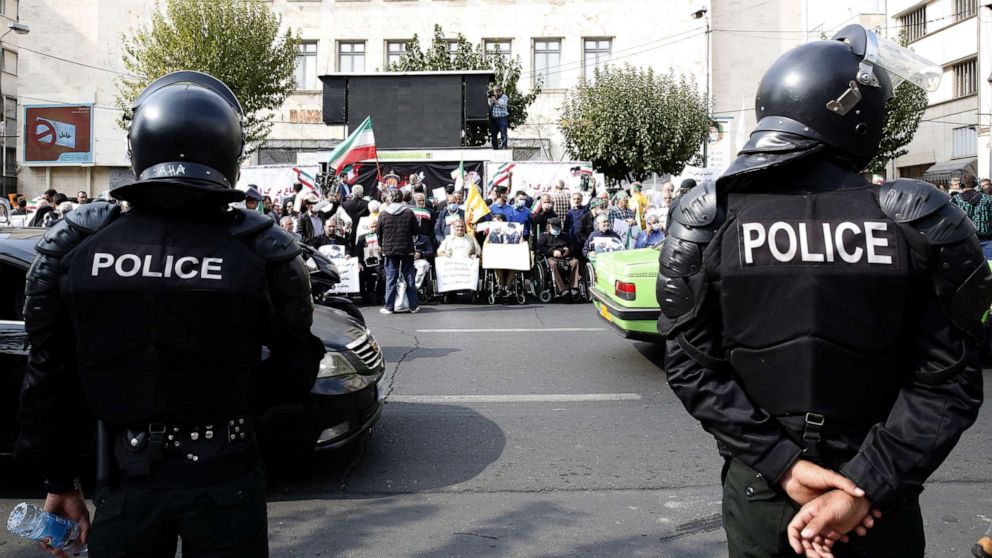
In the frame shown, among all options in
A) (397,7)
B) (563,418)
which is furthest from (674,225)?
(397,7)

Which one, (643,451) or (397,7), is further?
(397,7)

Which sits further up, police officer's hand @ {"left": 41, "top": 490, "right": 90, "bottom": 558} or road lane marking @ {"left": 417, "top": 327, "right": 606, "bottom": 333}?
road lane marking @ {"left": 417, "top": 327, "right": 606, "bottom": 333}

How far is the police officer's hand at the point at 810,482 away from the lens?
2.06 meters

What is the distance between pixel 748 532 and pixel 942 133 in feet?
134

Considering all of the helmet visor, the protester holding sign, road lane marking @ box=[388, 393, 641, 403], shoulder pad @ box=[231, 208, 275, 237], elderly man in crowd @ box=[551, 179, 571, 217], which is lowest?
road lane marking @ box=[388, 393, 641, 403]

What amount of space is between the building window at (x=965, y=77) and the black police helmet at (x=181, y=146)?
38577 millimetres

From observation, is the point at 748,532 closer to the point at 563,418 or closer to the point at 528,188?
the point at 563,418

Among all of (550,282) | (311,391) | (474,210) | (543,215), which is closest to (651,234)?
(550,282)

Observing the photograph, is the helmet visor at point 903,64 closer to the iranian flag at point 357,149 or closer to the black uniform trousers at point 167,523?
the black uniform trousers at point 167,523

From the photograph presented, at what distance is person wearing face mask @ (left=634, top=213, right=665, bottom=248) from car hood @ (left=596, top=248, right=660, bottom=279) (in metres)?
5.24

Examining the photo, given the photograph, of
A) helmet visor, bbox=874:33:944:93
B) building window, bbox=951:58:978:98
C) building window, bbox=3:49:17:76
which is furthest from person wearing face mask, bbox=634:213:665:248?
building window, bbox=3:49:17:76

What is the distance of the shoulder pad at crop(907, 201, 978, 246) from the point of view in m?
2.08

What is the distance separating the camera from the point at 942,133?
125 ft

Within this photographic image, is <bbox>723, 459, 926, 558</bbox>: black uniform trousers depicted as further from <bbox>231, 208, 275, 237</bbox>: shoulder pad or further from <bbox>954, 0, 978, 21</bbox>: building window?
<bbox>954, 0, 978, 21</bbox>: building window
